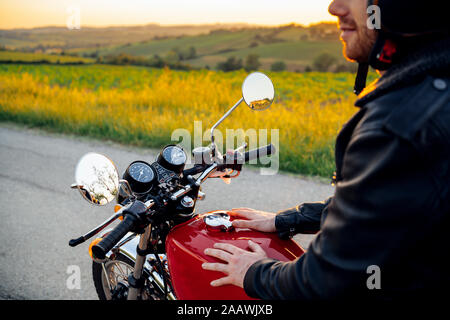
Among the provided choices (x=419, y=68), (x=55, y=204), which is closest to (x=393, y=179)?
(x=419, y=68)

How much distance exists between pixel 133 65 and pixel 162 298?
2855 centimetres

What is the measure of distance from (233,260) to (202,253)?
0.18m

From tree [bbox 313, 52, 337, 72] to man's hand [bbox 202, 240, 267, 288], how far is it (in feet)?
79.3

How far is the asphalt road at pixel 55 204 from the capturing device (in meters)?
2.92

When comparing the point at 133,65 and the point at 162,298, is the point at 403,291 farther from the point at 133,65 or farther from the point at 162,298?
the point at 133,65

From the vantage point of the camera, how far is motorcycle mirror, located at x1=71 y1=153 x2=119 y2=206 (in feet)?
4.21

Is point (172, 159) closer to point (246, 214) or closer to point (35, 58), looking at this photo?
point (246, 214)

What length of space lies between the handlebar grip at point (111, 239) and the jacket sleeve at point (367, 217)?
0.56 meters

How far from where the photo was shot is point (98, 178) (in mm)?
1300

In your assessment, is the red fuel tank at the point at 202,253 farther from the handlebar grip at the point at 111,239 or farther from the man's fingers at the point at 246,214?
the handlebar grip at the point at 111,239

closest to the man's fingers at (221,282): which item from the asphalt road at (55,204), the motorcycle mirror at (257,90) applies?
the motorcycle mirror at (257,90)
